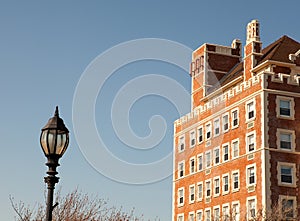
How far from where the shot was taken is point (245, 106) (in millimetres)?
53656

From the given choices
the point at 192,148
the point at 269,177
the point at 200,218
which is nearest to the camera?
the point at 269,177

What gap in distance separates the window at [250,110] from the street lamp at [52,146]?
43.1 metres

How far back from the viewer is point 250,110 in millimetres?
52812

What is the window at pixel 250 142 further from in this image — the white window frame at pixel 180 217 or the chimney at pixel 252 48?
the white window frame at pixel 180 217

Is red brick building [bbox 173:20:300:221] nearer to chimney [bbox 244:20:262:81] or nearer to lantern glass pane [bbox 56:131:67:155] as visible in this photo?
chimney [bbox 244:20:262:81]

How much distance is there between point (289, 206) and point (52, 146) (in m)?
42.4

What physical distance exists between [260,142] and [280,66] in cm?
860

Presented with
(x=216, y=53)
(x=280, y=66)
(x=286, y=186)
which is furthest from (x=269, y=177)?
(x=216, y=53)

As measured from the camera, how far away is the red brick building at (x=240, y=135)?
5034 cm

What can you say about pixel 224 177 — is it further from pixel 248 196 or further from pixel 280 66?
pixel 280 66

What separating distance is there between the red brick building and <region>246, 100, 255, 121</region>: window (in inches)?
3.6

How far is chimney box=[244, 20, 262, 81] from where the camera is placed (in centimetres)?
5684

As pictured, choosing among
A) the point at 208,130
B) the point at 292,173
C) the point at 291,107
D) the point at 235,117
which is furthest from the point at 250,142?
the point at 208,130

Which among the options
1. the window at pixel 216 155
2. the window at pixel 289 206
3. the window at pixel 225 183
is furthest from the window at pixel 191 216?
the window at pixel 289 206
